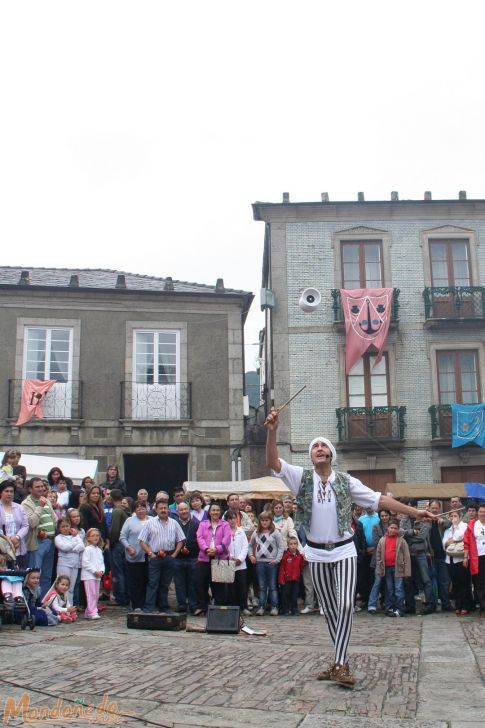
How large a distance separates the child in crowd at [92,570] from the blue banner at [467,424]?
45.0 ft

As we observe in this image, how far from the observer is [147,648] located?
328 inches

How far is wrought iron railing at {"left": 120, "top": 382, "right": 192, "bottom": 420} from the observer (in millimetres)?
23359

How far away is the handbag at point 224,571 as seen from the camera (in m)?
12.1

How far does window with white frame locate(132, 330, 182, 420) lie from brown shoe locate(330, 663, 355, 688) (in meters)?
17.2

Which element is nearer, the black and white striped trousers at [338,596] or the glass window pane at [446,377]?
the black and white striped trousers at [338,596]

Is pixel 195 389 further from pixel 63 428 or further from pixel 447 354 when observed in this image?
pixel 447 354

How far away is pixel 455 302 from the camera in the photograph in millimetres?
24281

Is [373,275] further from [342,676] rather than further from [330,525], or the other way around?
[342,676]

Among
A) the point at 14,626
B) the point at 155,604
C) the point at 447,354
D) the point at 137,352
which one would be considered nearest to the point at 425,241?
the point at 447,354

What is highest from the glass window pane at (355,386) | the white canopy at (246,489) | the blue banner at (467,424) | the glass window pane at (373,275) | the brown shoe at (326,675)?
the glass window pane at (373,275)

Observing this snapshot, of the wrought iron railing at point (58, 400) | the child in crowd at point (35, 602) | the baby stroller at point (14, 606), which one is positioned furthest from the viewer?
the wrought iron railing at point (58, 400)

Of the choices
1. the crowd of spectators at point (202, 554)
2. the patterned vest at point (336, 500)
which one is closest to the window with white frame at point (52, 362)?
the crowd of spectators at point (202, 554)

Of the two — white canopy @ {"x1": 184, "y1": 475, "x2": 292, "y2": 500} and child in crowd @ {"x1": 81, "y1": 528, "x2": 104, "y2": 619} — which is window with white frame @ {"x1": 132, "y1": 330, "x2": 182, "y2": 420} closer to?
white canopy @ {"x1": 184, "y1": 475, "x2": 292, "y2": 500}

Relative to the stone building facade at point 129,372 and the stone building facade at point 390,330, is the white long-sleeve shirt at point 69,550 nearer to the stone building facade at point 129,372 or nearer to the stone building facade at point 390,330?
the stone building facade at point 129,372
